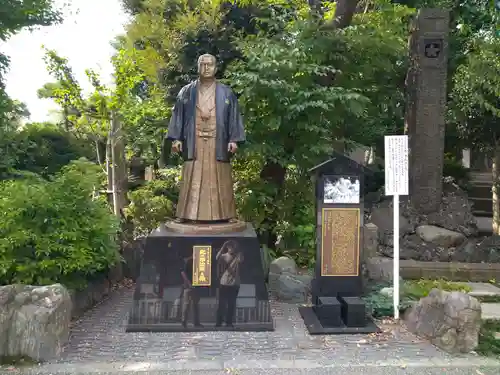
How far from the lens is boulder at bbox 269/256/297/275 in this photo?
628cm

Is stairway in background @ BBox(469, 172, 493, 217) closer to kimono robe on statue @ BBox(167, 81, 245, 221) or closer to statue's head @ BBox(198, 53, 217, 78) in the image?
kimono robe on statue @ BBox(167, 81, 245, 221)

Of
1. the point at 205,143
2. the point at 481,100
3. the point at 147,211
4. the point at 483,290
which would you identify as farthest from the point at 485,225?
the point at 205,143

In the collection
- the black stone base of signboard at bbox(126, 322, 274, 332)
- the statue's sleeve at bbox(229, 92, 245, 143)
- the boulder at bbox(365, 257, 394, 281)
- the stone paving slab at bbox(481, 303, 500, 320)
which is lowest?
the black stone base of signboard at bbox(126, 322, 274, 332)

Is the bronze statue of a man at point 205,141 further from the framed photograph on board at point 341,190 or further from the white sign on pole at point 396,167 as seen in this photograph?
the white sign on pole at point 396,167

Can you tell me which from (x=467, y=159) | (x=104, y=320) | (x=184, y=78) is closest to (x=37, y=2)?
(x=184, y=78)

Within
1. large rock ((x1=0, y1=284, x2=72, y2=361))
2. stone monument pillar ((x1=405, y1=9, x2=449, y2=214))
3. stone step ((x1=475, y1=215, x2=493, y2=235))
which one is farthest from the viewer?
stone step ((x1=475, y1=215, x2=493, y2=235))

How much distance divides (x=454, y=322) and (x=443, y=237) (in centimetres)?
404

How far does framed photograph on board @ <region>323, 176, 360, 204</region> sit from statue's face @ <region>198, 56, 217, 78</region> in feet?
6.36

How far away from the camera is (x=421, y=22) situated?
347 inches

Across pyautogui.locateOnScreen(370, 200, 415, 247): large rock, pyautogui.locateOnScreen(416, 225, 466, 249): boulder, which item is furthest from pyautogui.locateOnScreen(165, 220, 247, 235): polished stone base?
pyautogui.locateOnScreen(416, 225, 466, 249): boulder

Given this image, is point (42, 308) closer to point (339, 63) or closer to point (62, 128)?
point (339, 63)

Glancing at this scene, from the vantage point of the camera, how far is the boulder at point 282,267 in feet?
20.6

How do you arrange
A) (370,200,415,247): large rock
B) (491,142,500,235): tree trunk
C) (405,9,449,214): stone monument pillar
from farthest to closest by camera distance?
1. (491,142,500,235): tree trunk
2. (405,9,449,214): stone monument pillar
3. (370,200,415,247): large rock

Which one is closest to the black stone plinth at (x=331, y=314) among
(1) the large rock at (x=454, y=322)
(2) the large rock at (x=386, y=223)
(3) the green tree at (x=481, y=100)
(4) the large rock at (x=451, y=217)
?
(1) the large rock at (x=454, y=322)
